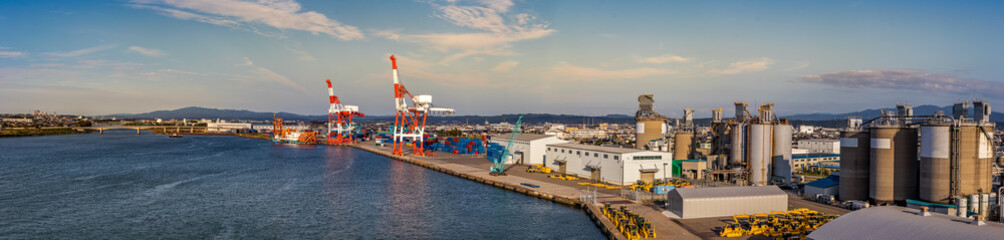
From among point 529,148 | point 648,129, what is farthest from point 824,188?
point 529,148

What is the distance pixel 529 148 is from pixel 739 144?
49.7ft

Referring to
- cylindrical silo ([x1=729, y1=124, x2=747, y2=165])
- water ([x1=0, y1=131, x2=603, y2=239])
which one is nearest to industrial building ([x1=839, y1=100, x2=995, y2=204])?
cylindrical silo ([x1=729, y1=124, x2=747, y2=165])

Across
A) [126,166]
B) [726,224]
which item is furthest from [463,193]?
[126,166]

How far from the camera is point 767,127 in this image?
30438 millimetres

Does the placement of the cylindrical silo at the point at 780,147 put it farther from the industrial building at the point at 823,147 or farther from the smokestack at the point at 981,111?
the industrial building at the point at 823,147

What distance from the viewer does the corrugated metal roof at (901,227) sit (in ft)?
38.9

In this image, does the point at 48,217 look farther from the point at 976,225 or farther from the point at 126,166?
the point at 976,225

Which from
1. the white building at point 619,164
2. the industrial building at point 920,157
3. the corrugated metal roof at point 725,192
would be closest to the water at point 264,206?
the corrugated metal roof at point 725,192

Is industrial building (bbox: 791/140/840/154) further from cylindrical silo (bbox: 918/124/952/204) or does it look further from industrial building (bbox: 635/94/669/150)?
cylindrical silo (bbox: 918/124/952/204)

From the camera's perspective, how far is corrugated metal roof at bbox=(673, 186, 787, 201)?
1928 centimetres

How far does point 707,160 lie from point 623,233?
18389 millimetres

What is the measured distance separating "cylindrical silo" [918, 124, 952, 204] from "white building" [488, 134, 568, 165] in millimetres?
24226

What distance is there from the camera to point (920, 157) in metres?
21.3

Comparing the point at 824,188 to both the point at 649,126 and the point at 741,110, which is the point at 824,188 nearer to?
the point at 741,110
